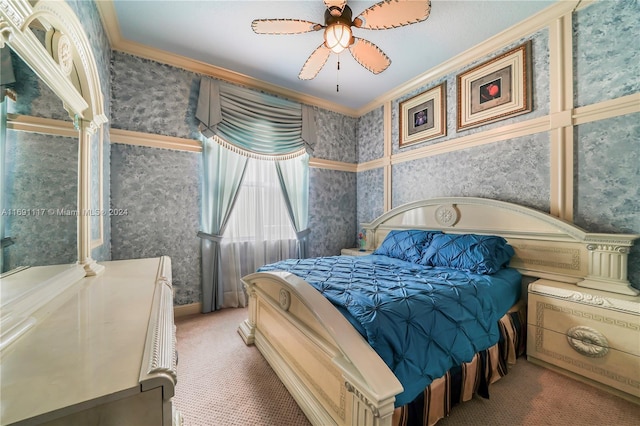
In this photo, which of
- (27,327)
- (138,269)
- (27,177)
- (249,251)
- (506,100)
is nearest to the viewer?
(27,327)

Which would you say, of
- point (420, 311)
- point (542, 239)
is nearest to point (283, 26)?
point (420, 311)

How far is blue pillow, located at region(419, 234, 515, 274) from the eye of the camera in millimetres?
1973

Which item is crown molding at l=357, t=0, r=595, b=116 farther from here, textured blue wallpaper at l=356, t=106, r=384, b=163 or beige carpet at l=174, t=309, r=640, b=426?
beige carpet at l=174, t=309, r=640, b=426

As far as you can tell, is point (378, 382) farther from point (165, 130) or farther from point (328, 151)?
point (328, 151)

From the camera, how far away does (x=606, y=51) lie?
6.15 feet

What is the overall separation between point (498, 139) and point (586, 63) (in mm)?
765

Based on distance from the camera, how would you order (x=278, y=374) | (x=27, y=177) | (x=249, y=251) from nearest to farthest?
1. (x=27, y=177)
2. (x=278, y=374)
3. (x=249, y=251)

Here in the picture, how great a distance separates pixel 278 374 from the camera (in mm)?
1712

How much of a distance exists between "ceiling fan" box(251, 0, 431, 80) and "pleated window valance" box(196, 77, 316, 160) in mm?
1211

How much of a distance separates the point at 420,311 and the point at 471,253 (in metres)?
1.10

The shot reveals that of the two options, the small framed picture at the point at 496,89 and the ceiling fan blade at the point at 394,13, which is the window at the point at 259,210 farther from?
the small framed picture at the point at 496,89

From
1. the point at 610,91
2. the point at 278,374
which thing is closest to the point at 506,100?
the point at 610,91

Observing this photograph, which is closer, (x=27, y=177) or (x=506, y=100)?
(x=27, y=177)

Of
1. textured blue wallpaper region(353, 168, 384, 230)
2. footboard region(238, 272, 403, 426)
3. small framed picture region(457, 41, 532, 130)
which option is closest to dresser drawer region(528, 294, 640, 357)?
footboard region(238, 272, 403, 426)
